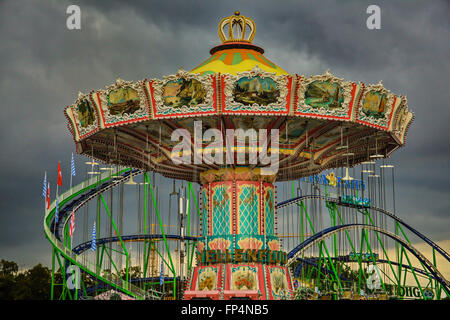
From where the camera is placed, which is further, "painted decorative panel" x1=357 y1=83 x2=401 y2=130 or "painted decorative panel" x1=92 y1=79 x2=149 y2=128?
"painted decorative panel" x1=357 y1=83 x2=401 y2=130

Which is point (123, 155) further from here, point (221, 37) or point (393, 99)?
point (393, 99)

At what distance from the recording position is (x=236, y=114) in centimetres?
2012

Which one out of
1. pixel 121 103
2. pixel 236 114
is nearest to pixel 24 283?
pixel 121 103

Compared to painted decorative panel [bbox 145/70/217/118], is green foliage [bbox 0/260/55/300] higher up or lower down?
lower down

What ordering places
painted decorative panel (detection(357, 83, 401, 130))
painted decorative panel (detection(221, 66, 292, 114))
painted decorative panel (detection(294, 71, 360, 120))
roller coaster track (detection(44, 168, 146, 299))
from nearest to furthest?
painted decorative panel (detection(221, 66, 292, 114))
painted decorative panel (detection(294, 71, 360, 120))
painted decorative panel (detection(357, 83, 401, 130))
roller coaster track (detection(44, 168, 146, 299))

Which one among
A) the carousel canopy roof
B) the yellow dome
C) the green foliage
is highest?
the yellow dome

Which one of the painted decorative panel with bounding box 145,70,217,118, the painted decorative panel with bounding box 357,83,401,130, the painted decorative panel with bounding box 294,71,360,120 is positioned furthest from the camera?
the painted decorative panel with bounding box 357,83,401,130

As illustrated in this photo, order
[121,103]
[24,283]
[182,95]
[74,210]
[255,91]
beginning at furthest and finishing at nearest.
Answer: [24,283] < [74,210] < [121,103] < [182,95] < [255,91]

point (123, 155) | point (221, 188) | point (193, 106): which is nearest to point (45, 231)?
point (123, 155)

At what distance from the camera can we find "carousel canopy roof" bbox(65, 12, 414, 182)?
65.9 feet

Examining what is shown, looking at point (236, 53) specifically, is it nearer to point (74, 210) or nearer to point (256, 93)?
point (256, 93)

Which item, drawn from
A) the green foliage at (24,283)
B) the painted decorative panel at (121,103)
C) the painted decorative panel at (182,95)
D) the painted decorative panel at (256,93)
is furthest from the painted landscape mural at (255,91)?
the green foliage at (24,283)

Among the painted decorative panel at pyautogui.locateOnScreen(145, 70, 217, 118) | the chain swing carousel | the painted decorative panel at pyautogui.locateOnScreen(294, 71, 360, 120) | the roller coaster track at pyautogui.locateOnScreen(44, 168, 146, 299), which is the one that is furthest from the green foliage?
the painted decorative panel at pyautogui.locateOnScreen(294, 71, 360, 120)

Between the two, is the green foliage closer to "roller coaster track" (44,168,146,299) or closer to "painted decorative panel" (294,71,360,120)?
"roller coaster track" (44,168,146,299)
